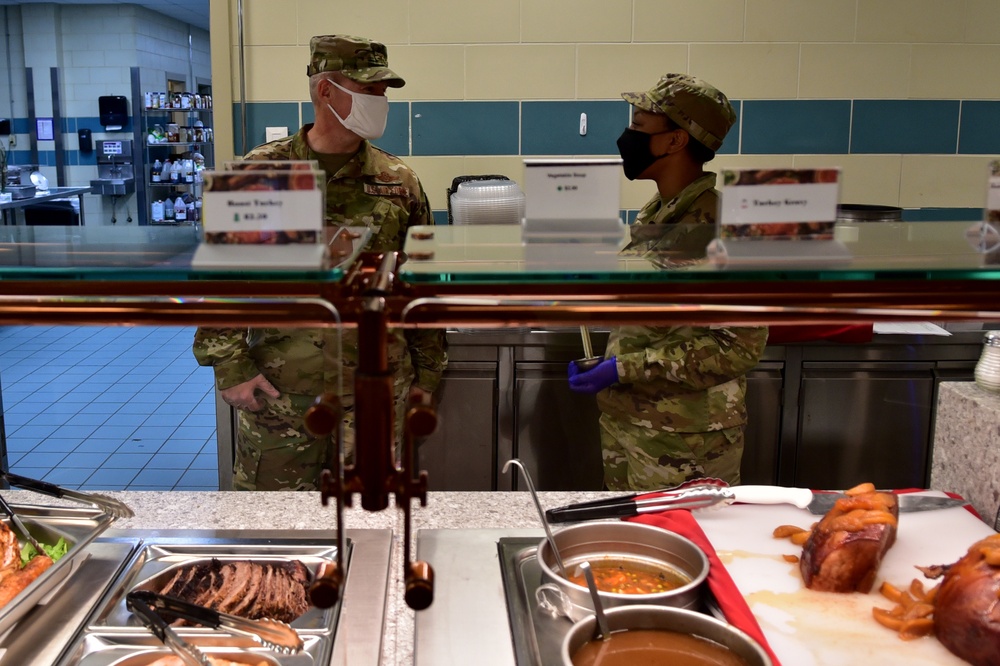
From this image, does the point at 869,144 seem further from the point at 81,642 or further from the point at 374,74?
the point at 81,642

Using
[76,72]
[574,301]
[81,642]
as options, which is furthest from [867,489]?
[76,72]

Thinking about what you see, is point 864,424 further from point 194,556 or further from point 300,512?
point 194,556

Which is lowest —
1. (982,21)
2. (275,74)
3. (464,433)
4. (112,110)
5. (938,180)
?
(464,433)

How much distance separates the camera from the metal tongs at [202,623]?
1141mm

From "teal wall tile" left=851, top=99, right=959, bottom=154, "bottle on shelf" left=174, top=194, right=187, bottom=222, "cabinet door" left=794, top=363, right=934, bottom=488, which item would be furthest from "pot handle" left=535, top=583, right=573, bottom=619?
"bottle on shelf" left=174, top=194, right=187, bottom=222

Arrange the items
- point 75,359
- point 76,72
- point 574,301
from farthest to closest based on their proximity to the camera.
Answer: point 76,72 → point 75,359 → point 574,301

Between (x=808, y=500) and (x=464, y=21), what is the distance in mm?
2621

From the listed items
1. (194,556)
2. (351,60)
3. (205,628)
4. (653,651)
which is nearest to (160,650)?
(205,628)

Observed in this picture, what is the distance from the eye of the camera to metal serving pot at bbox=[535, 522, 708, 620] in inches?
47.9

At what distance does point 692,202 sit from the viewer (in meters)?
2.23

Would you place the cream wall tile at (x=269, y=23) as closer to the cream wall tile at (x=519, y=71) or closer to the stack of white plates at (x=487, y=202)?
the cream wall tile at (x=519, y=71)

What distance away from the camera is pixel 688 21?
3535 mm

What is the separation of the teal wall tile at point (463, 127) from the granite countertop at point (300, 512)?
2204 mm

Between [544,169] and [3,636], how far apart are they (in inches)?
37.2
